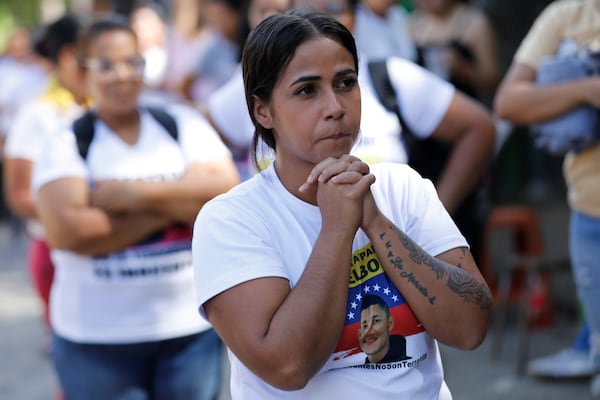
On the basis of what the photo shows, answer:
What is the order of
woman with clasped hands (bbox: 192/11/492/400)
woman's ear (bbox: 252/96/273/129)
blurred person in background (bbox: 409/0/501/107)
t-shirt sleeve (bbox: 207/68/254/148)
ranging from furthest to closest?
→ 1. blurred person in background (bbox: 409/0/501/107)
2. t-shirt sleeve (bbox: 207/68/254/148)
3. woman's ear (bbox: 252/96/273/129)
4. woman with clasped hands (bbox: 192/11/492/400)

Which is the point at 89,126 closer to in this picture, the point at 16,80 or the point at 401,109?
the point at 401,109

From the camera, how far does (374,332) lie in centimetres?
219

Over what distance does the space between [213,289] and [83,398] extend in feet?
5.14

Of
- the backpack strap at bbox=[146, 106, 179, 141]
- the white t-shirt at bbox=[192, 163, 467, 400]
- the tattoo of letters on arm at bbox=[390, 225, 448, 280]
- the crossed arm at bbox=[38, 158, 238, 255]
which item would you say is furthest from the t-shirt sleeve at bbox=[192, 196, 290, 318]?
the backpack strap at bbox=[146, 106, 179, 141]

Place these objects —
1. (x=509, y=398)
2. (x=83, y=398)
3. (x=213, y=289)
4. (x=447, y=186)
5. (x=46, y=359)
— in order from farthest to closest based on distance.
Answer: (x=46, y=359), (x=509, y=398), (x=447, y=186), (x=83, y=398), (x=213, y=289)

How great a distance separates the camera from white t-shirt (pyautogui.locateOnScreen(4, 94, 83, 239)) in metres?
5.03

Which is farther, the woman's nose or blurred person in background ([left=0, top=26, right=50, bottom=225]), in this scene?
blurred person in background ([left=0, top=26, right=50, bottom=225])

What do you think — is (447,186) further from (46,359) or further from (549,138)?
(46,359)

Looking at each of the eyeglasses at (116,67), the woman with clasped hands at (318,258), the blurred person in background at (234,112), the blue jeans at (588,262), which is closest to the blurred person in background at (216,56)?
the blurred person in background at (234,112)

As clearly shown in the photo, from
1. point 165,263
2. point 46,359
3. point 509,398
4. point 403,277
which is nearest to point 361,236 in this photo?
point 403,277

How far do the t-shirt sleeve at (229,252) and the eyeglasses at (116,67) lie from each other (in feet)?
5.33

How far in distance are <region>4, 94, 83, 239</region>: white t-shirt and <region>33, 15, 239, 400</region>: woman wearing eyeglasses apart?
144cm

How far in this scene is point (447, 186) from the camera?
13.1 ft

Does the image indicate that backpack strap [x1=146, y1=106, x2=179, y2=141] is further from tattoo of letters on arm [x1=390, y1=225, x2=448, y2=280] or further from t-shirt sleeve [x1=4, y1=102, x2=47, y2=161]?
tattoo of letters on arm [x1=390, y1=225, x2=448, y2=280]
